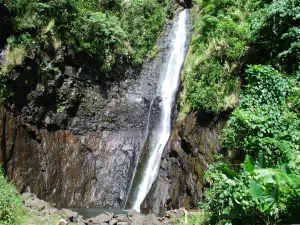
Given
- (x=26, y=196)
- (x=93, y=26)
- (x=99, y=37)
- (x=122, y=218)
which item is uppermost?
(x=93, y=26)

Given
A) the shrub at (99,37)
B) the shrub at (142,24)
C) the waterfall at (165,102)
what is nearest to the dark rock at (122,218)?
the waterfall at (165,102)

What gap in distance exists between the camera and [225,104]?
37.0 feet

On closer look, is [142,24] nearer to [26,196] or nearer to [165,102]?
[165,102]

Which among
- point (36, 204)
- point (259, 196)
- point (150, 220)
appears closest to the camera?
point (259, 196)

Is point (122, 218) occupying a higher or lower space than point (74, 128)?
lower

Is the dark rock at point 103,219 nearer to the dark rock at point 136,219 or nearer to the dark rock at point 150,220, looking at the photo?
the dark rock at point 136,219

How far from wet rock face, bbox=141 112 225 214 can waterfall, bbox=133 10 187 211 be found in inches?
45.4

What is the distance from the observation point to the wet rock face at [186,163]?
445 inches

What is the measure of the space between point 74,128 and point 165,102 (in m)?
4.68

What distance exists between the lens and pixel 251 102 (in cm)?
917

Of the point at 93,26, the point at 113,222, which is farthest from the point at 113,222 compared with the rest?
the point at 93,26

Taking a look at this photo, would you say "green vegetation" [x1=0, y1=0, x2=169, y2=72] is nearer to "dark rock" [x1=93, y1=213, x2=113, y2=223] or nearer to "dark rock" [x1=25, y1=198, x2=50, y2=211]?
"dark rock" [x1=25, y1=198, x2=50, y2=211]

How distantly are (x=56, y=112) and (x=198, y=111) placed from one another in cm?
682

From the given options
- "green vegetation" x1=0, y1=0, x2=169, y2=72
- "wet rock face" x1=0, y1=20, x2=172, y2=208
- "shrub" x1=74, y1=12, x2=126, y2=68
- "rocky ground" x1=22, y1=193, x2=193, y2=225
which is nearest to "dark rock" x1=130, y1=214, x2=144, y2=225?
"rocky ground" x1=22, y1=193, x2=193, y2=225
